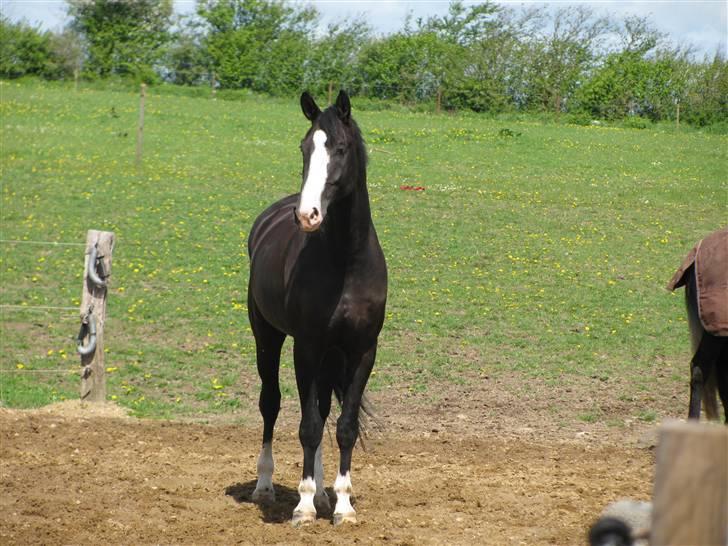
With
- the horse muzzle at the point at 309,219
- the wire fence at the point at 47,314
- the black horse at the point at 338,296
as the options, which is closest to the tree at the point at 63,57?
the wire fence at the point at 47,314

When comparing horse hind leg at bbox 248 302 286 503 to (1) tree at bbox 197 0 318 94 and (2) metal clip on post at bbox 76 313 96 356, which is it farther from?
(1) tree at bbox 197 0 318 94

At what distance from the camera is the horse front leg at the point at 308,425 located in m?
5.80

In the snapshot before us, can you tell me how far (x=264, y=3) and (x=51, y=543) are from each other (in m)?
52.3

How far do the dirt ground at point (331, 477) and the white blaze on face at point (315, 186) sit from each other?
1790 millimetres

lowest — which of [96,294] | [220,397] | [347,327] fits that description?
[220,397]

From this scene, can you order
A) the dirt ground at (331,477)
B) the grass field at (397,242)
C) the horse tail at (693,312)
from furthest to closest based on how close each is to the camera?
the grass field at (397,242), the horse tail at (693,312), the dirt ground at (331,477)

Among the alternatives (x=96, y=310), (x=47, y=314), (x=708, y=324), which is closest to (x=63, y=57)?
(x=47, y=314)

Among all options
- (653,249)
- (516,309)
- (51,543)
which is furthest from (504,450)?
(653,249)

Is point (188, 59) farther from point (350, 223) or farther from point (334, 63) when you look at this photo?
point (350, 223)

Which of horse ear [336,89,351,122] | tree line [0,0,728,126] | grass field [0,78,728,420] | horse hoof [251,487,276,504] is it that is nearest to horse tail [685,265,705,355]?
grass field [0,78,728,420]

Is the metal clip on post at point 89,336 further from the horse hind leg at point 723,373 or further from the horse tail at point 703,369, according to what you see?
the horse hind leg at point 723,373

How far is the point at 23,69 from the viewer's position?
4238 centimetres

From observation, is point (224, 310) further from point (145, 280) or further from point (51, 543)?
point (51, 543)

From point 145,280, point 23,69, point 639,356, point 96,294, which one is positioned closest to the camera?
point 96,294
